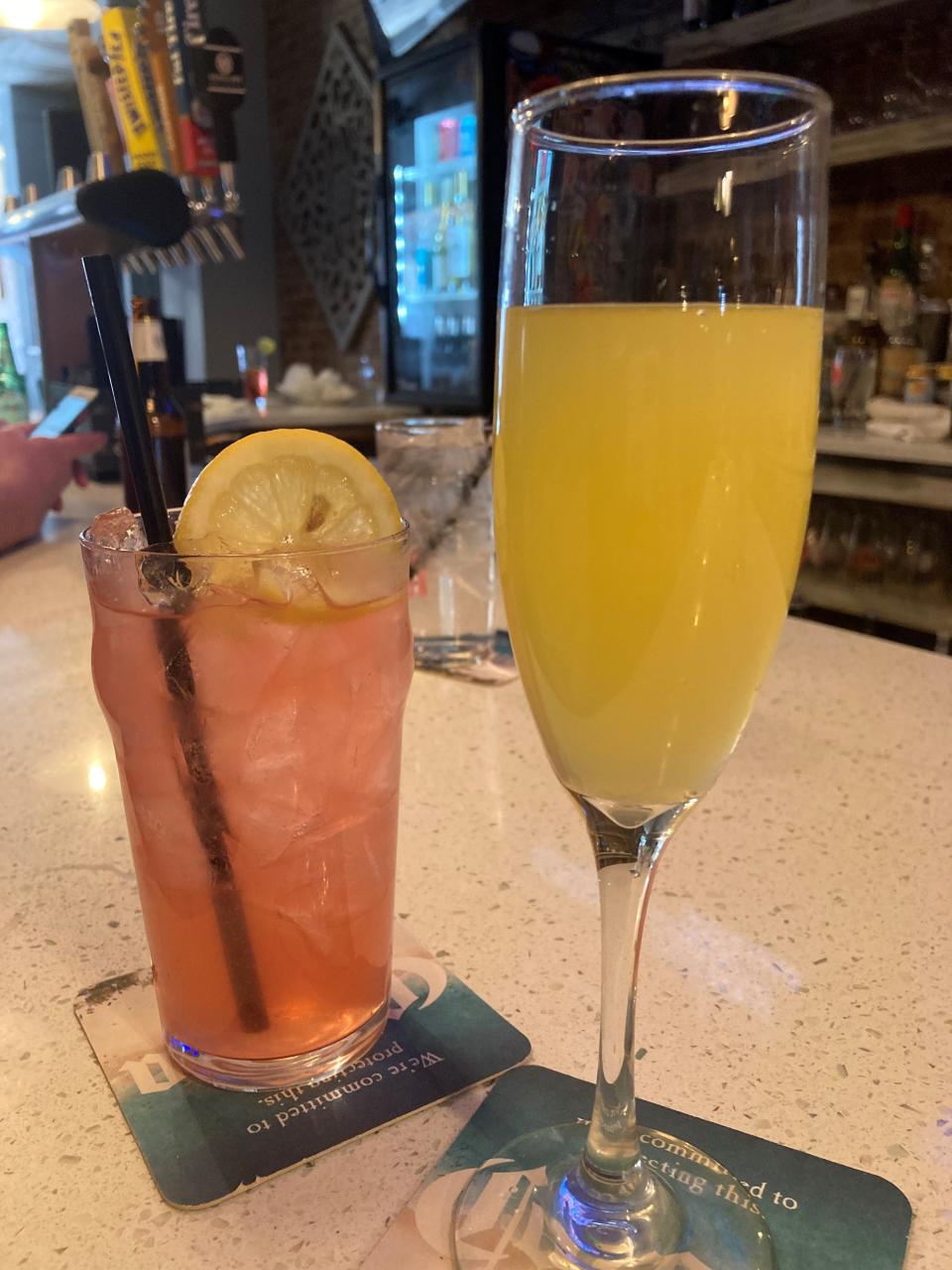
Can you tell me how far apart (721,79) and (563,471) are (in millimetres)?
155

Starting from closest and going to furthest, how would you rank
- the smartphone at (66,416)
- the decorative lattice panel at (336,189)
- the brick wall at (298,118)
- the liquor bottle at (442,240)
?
the smartphone at (66,416) → the liquor bottle at (442,240) → the decorative lattice panel at (336,189) → the brick wall at (298,118)

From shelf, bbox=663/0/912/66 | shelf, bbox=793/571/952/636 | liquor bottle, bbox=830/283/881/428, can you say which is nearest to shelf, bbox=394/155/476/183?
shelf, bbox=663/0/912/66

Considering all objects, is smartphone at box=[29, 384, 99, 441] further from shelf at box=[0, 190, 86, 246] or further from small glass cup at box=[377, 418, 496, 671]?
small glass cup at box=[377, 418, 496, 671]

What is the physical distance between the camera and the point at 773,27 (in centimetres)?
279

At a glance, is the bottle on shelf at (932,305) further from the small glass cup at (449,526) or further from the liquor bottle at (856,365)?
the small glass cup at (449,526)

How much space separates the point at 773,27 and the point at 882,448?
1209mm

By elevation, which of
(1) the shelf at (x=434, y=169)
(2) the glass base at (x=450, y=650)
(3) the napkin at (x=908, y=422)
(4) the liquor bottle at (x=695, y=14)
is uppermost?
(4) the liquor bottle at (x=695, y=14)

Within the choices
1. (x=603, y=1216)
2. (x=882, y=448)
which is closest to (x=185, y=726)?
(x=603, y=1216)

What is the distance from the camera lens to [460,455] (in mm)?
1140

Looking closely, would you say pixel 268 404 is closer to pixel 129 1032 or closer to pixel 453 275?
pixel 453 275

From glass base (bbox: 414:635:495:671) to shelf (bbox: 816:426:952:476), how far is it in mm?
1668

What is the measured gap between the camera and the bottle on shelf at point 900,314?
2.88m

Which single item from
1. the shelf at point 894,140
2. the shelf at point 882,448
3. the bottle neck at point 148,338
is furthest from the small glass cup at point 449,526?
the shelf at point 882,448

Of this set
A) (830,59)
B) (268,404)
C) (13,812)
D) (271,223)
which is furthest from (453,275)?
(13,812)
